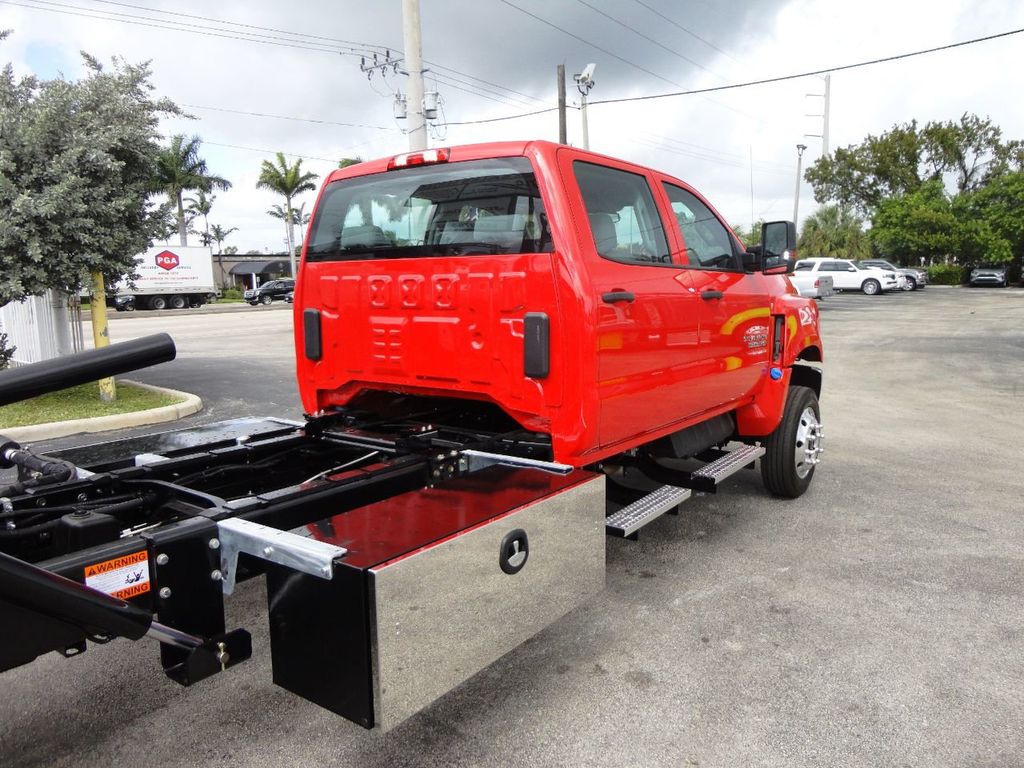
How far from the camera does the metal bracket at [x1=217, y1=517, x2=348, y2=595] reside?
2.10 meters

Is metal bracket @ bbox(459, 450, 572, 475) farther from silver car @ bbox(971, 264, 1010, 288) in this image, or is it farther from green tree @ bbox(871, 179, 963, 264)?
green tree @ bbox(871, 179, 963, 264)

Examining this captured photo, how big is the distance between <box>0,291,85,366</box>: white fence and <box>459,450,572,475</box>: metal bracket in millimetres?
8056

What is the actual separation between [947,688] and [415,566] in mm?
2277

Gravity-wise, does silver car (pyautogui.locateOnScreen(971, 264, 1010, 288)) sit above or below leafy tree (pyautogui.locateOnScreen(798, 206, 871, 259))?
below

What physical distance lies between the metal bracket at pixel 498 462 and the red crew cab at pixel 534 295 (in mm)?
171

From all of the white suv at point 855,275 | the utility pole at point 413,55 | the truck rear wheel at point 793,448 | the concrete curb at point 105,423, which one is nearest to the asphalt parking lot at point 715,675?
the truck rear wheel at point 793,448

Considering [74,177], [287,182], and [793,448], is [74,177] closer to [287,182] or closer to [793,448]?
[793,448]

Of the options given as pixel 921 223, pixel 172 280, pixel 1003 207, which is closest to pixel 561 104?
pixel 172 280

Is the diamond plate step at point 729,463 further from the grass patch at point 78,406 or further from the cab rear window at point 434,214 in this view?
the grass patch at point 78,406

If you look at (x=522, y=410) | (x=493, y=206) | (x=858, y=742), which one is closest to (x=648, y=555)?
(x=522, y=410)

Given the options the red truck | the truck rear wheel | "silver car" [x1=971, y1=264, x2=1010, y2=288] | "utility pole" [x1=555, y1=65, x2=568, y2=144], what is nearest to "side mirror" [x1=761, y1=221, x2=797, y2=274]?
the red truck

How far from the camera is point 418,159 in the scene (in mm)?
3686

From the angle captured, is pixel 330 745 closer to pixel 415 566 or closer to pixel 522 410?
pixel 415 566

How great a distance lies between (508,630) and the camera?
2523 mm
